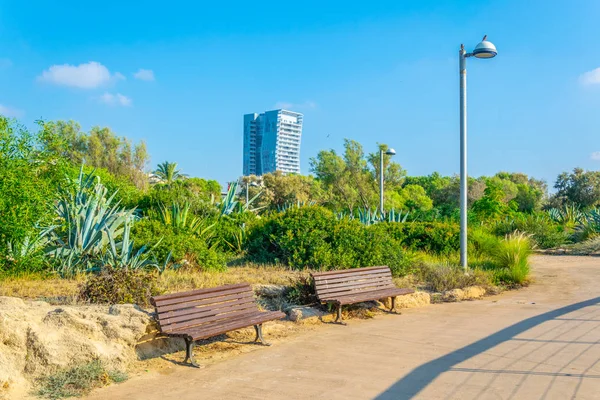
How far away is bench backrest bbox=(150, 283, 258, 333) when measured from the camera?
6035 millimetres

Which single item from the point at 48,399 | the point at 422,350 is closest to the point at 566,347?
the point at 422,350

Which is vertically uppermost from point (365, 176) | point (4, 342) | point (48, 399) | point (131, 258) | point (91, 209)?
point (365, 176)

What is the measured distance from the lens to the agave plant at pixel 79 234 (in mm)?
9312

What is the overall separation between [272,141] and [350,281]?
146249mm

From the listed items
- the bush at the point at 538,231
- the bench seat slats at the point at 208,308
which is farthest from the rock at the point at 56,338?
the bush at the point at 538,231

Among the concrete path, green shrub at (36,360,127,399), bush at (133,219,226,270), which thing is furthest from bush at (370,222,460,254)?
green shrub at (36,360,127,399)

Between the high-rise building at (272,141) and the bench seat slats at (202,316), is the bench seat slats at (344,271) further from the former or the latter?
the high-rise building at (272,141)

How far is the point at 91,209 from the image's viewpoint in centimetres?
968

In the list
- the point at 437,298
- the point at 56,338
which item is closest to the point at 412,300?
the point at 437,298

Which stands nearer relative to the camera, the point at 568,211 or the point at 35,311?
the point at 35,311

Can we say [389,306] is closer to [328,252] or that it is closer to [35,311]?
[328,252]

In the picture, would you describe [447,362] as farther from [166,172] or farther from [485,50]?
[166,172]

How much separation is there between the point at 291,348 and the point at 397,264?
4998 millimetres

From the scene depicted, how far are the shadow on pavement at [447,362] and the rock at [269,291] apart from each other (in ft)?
10.0
